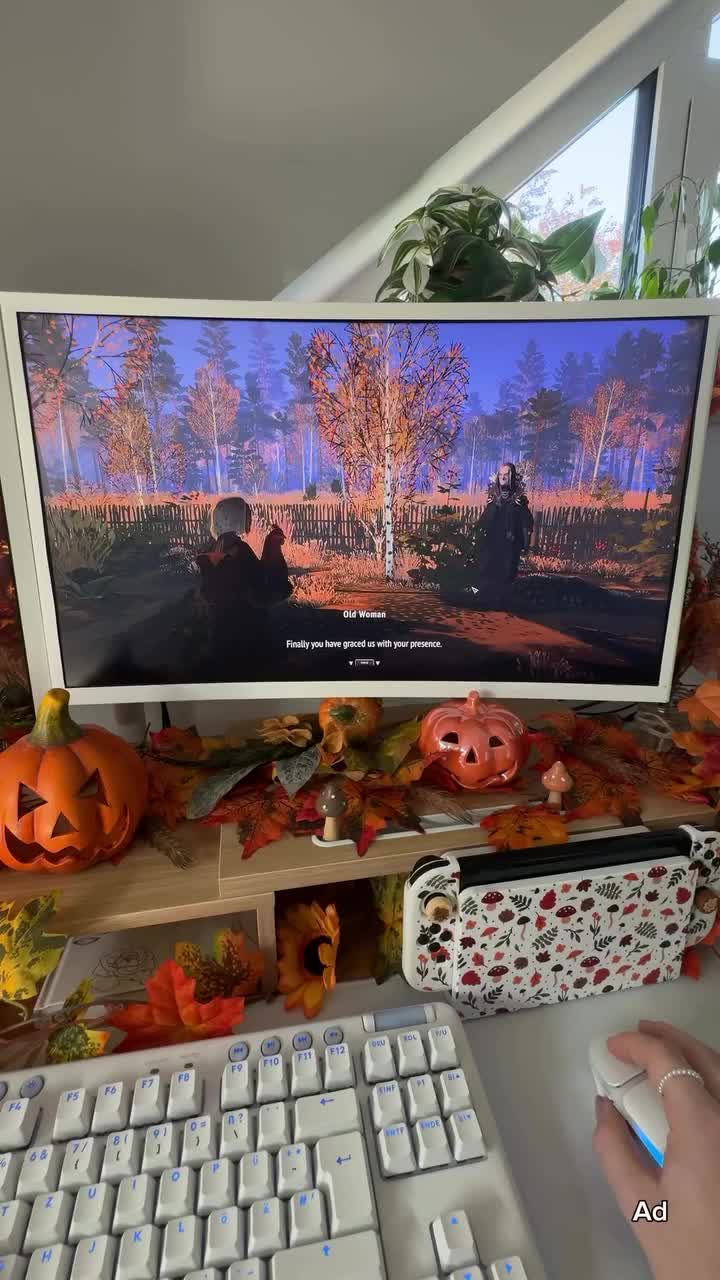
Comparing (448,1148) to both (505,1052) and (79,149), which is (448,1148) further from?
(79,149)

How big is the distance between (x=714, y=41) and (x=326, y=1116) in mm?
1335

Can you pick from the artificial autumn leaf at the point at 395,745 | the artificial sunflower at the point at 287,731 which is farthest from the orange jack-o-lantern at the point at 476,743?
the artificial sunflower at the point at 287,731

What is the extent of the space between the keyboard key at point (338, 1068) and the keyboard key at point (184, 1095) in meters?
0.09

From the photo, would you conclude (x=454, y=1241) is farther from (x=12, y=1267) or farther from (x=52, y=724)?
(x=52, y=724)

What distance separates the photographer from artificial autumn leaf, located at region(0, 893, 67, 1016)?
1.56ft

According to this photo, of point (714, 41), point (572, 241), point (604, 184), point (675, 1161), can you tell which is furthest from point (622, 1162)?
point (714, 41)

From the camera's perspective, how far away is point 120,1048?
1.65ft

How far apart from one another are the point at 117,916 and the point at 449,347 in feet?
1.91

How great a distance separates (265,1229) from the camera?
1.18 ft

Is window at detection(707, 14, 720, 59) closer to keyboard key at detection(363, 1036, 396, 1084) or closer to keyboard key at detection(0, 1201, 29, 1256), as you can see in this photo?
keyboard key at detection(363, 1036, 396, 1084)

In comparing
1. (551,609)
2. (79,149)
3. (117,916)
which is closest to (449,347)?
(551,609)

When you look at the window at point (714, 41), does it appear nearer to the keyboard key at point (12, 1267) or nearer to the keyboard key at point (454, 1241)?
the keyboard key at point (454, 1241)

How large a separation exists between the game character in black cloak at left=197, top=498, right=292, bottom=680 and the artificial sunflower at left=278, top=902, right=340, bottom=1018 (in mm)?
242

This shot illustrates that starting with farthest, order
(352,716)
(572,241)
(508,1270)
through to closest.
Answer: (572,241) → (352,716) → (508,1270)
